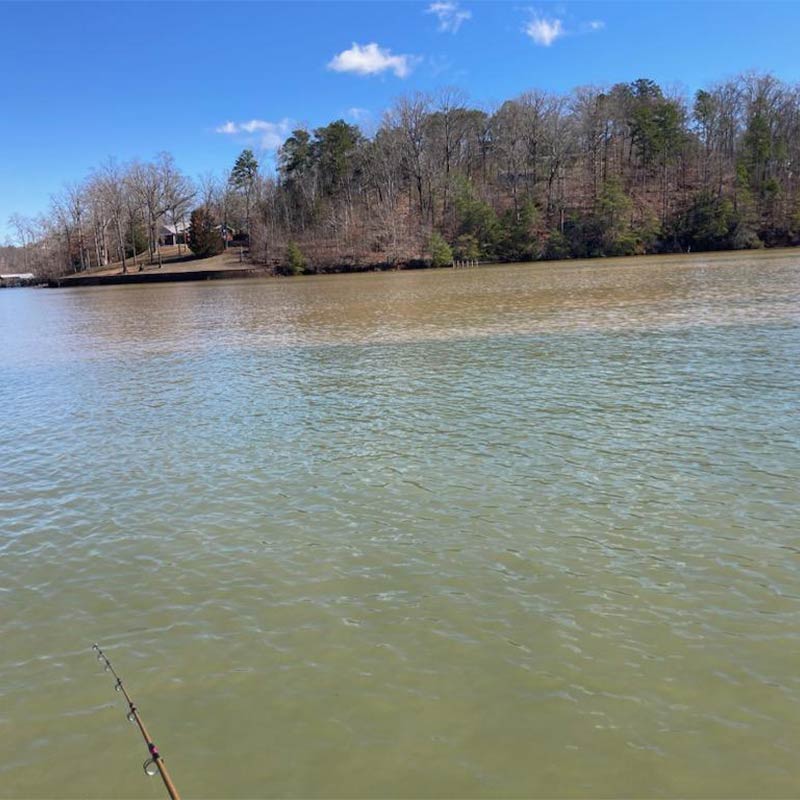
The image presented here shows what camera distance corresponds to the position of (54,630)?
215 inches

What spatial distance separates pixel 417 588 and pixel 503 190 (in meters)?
96.2

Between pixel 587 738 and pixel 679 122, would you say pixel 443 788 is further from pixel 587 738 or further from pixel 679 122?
pixel 679 122

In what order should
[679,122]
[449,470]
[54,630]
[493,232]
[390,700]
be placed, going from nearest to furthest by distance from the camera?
[390,700] → [54,630] → [449,470] → [493,232] → [679,122]

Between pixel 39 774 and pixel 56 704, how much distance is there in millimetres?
678

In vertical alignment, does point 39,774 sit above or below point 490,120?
below

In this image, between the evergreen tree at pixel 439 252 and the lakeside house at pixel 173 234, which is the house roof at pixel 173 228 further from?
the evergreen tree at pixel 439 252

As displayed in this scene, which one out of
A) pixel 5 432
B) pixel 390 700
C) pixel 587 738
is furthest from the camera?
pixel 5 432

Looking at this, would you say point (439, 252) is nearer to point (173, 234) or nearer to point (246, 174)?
point (246, 174)

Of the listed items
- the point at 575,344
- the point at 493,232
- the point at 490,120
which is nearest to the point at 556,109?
the point at 490,120

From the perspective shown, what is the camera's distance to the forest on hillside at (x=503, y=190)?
246 ft

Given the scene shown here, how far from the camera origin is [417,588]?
5676 millimetres

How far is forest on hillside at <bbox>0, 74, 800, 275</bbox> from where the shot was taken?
75.1 metres

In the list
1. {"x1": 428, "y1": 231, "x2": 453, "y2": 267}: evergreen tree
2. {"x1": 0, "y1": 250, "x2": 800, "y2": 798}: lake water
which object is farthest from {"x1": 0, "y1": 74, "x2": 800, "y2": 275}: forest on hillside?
{"x1": 0, "y1": 250, "x2": 800, "y2": 798}: lake water

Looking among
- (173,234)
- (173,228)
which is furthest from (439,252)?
(173,234)
